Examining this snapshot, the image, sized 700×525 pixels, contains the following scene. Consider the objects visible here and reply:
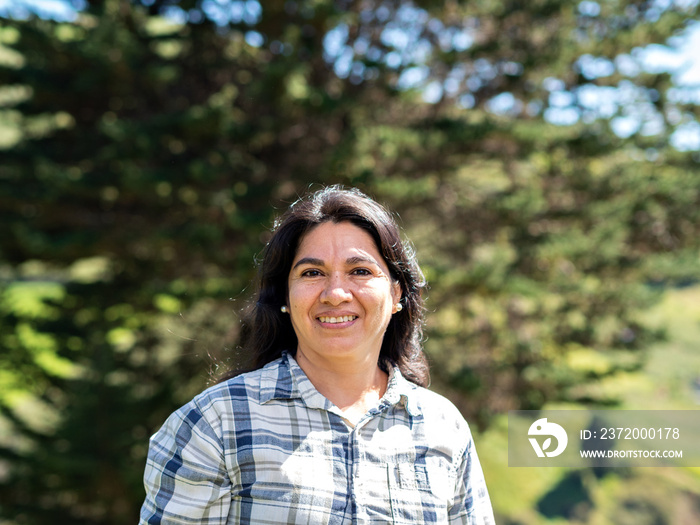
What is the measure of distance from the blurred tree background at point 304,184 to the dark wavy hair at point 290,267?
15.3 ft

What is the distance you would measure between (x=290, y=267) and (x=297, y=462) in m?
0.56

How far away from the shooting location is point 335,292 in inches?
62.4

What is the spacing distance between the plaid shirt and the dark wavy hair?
0.58 feet

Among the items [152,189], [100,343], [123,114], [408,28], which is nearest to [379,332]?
[152,189]

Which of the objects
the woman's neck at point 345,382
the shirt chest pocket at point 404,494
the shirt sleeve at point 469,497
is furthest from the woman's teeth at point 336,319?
the shirt sleeve at point 469,497

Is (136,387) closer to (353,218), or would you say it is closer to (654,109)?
(353,218)

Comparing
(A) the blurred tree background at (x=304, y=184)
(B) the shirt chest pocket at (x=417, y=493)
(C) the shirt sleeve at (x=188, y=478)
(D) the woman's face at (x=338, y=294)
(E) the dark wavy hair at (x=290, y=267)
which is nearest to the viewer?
(C) the shirt sleeve at (x=188, y=478)

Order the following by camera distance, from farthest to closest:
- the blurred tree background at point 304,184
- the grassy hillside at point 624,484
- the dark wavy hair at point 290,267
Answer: the grassy hillside at point 624,484
the blurred tree background at point 304,184
the dark wavy hair at point 290,267

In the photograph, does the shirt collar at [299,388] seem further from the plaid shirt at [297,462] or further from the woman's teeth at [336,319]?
the woman's teeth at [336,319]

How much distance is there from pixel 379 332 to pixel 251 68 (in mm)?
7023

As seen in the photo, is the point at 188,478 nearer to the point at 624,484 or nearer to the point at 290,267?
the point at 290,267

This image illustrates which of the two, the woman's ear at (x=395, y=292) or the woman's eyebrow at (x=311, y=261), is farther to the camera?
the woman's ear at (x=395, y=292)

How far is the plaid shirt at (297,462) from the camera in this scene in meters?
1.40

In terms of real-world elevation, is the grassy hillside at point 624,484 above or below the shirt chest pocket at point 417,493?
above
